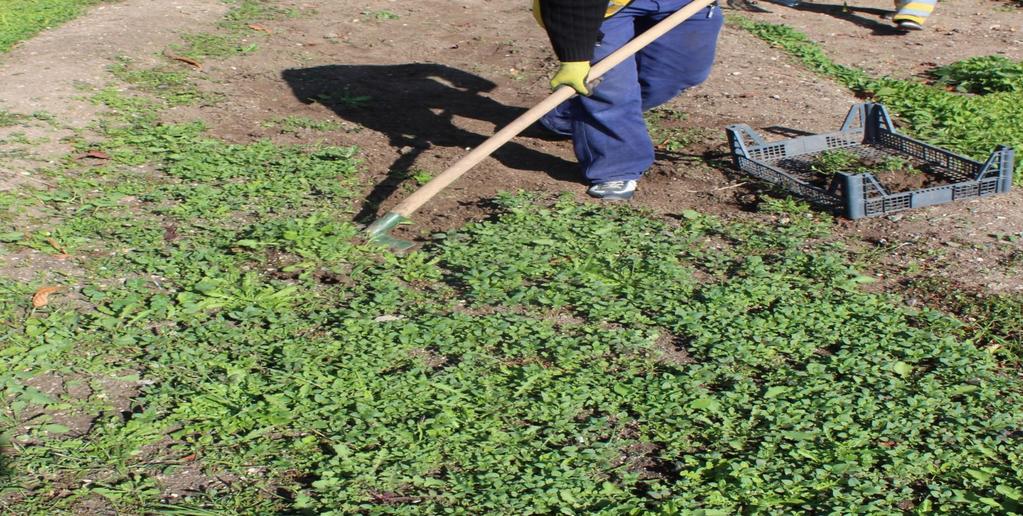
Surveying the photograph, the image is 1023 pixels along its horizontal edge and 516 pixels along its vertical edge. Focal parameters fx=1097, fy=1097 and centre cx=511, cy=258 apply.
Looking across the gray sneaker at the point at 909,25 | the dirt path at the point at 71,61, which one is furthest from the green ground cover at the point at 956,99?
the dirt path at the point at 71,61

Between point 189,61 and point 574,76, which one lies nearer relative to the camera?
point 574,76

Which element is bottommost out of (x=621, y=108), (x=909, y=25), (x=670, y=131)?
(x=909, y=25)

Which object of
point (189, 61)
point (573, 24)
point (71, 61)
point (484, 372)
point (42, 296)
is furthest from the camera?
point (189, 61)

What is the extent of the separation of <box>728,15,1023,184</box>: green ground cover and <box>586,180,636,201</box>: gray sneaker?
6.25ft

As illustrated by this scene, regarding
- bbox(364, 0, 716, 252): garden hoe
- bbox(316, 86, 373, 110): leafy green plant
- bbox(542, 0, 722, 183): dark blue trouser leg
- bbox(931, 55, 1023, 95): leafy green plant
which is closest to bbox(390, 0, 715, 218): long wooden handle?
bbox(364, 0, 716, 252): garden hoe

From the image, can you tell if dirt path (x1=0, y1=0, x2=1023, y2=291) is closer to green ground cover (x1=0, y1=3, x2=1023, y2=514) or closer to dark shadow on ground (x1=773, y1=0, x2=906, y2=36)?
dark shadow on ground (x1=773, y1=0, x2=906, y2=36)

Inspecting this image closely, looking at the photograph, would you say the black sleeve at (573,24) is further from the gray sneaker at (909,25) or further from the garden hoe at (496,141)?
the gray sneaker at (909,25)

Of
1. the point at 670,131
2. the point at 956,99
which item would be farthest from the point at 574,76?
the point at 956,99

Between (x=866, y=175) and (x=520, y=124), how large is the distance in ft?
5.17

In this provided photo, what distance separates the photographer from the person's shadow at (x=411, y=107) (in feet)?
19.4

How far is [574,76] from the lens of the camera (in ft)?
16.3

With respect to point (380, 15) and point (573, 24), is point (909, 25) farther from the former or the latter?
point (573, 24)

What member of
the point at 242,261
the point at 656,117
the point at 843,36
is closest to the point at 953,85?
the point at 843,36

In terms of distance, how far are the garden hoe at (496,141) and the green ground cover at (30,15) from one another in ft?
13.9
